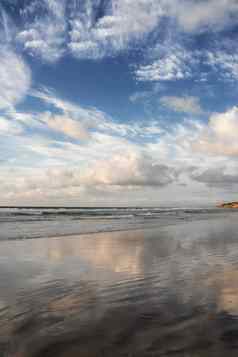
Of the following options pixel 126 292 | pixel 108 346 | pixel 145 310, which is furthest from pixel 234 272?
pixel 108 346

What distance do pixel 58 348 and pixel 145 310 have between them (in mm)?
1892

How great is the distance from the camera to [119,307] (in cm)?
535

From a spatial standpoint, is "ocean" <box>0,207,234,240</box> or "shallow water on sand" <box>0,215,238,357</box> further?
"ocean" <box>0,207,234,240</box>

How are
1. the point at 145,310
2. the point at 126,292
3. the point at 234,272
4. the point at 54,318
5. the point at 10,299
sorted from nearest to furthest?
the point at 54,318 → the point at 145,310 → the point at 10,299 → the point at 126,292 → the point at 234,272

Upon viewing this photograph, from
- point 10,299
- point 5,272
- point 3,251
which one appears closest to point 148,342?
point 10,299

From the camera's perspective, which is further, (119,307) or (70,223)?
(70,223)

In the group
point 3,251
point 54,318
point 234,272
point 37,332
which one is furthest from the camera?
point 3,251

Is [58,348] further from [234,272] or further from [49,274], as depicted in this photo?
[234,272]

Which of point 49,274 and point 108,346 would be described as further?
point 49,274

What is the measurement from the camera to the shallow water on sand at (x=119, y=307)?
379cm

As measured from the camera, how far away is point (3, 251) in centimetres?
1241

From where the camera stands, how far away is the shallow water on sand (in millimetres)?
3793

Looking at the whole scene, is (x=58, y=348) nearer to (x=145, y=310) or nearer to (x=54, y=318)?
(x=54, y=318)

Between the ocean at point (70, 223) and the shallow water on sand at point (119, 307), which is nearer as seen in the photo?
the shallow water on sand at point (119, 307)
